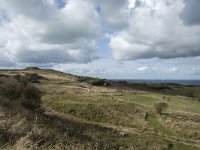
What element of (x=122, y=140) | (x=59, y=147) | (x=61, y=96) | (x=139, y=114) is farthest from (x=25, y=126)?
(x=61, y=96)

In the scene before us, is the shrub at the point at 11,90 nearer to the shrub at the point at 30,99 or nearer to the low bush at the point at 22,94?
the low bush at the point at 22,94

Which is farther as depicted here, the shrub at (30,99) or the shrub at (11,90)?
the shrub at (30,99)

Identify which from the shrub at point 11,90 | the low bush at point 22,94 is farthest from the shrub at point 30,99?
the shrub at point 11,90

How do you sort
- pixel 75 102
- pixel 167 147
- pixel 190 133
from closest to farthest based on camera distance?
pixel 167 147
pixel 190 133
pixel 75 102

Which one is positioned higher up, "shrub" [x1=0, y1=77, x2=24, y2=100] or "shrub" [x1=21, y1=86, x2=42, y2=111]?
"shrub" [x1=0, y1=77, x2=24, y2=100]

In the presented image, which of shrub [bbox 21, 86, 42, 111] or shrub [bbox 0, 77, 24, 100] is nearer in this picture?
shrub [bbox 0, 77, 24, 100]

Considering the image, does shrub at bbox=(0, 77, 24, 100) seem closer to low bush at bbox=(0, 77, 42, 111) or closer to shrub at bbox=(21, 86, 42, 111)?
low bush at bbox=(0, 77, 42, 111)

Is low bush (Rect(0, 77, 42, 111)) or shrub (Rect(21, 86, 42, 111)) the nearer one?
low bush (Rect(0, 77, 42, 111))

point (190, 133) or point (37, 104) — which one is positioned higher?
point (37, 104)

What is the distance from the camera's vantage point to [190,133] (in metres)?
41.4

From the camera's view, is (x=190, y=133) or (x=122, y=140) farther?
(x=190, y=133)

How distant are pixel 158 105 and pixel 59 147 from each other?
41.1m

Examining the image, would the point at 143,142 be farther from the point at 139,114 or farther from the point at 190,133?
the point at 139,114

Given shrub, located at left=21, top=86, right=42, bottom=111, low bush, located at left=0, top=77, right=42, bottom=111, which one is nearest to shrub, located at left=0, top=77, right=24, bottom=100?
low bush, located at left=0, top=77, right=42, bottom=111
